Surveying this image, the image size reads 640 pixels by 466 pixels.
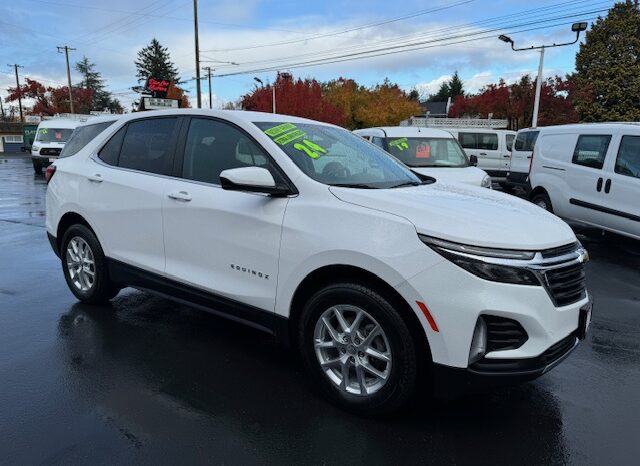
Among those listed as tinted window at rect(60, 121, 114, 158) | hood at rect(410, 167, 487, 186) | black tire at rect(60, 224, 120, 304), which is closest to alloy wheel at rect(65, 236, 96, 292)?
black tire at rect(60, 224, 120, 304)

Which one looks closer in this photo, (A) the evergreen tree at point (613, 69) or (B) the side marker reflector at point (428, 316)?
(B) the side marker reflector at point (428, 316)

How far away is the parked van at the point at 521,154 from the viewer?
1384 cm

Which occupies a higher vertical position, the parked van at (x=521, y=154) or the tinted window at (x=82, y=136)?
the tinted window at (x=82, y=136)

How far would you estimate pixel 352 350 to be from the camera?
3016 mm

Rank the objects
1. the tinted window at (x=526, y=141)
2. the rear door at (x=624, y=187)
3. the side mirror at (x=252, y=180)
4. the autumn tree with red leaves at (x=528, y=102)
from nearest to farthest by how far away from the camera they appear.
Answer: the side mirror at (x=252, y=180)
the rear door at (x=624, y=187)
the tinted window at (x=526, y=141)
the autumn tree with red leaves at (x=528, y=102)

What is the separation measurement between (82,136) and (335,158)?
290 centimetres

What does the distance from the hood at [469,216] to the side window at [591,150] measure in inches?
211

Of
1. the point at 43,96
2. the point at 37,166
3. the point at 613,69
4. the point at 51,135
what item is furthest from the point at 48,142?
the point at 43,96

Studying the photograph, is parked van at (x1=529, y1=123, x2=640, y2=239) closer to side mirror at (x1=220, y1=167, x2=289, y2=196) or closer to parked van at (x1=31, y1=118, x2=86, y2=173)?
side mirror at (x1=220, y1=167, x2=289, y2=196)

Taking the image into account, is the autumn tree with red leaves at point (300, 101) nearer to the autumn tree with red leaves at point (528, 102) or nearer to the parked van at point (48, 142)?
the autumn tree with red leaves at point (528, 102)

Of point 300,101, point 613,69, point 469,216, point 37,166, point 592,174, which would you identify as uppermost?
point 613,69

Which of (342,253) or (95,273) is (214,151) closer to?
(342,253)

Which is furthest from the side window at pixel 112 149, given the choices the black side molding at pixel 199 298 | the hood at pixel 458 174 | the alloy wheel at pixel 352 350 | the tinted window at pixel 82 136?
the hood at pixel 458 174

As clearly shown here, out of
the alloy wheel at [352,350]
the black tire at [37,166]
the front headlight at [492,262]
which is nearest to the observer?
the front headlight at [492,262]
